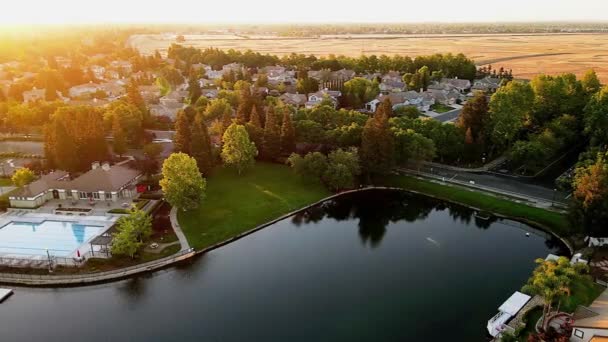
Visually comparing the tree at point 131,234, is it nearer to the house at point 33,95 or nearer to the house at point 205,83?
the house at point 33,95

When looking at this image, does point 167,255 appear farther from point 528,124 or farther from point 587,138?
point 587,138

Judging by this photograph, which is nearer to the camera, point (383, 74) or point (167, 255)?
point (167, 255)

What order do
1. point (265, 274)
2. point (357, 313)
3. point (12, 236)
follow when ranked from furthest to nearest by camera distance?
point (12, 236) → point (265, 274) → point (357, 313)

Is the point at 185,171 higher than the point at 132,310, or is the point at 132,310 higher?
the point at 185,171

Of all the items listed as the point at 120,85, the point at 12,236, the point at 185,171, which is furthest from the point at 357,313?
the point at 120,85

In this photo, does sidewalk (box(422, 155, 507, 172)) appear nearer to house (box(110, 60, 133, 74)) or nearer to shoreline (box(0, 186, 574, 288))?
shoreline (box(0, 186, 574, 288))

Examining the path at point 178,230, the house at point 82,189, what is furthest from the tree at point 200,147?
the path at point 178,230

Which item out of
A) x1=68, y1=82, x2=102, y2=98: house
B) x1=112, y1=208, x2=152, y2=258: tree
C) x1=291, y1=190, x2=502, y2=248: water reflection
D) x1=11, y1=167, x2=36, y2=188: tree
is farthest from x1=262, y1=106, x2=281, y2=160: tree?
x1=68, y1=82, x2=102, y2=98: house
